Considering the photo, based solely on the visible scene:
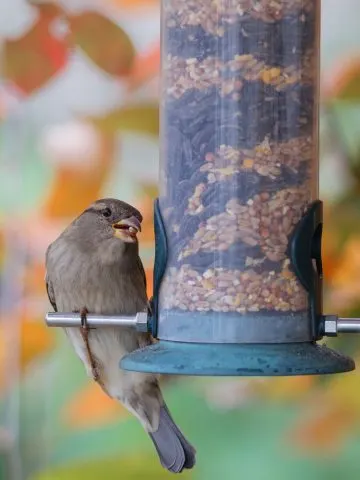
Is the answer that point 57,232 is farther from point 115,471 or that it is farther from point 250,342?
point 250,342

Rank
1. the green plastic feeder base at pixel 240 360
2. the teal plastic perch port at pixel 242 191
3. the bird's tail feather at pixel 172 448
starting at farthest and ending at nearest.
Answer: the bird's tail feather at pixel 172 448 → the teal plastic perch port at pixel 242 191 → the green plastic feeder base at pixel 240 360

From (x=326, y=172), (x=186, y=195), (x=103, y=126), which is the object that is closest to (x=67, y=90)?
(x=103, y=126)

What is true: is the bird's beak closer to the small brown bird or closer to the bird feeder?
the small brown bird

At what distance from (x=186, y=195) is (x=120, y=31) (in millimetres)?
1018

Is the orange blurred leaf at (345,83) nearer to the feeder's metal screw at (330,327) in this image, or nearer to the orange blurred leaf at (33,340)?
the orange blurred leaf at (33,340)

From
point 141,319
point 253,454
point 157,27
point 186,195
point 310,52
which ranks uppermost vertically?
point 157,27

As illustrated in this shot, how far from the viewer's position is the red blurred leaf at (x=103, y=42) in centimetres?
270

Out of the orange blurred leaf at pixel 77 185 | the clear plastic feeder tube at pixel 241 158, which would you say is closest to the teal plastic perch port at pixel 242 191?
the clear plastic feeder tube at pixel 241 158

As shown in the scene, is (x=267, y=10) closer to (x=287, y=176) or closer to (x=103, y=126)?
(x=287, y=176)

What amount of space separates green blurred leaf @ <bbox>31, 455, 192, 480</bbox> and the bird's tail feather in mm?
492

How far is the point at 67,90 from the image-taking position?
2818mm

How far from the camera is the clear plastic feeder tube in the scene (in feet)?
5.71

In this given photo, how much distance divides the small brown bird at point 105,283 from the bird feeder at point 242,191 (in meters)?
0.31

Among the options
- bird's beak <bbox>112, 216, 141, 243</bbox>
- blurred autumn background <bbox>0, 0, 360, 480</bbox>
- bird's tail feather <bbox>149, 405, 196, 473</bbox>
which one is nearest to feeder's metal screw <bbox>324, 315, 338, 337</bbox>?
bird's beak <bbox>112, 216, 141, 243</bbox>
